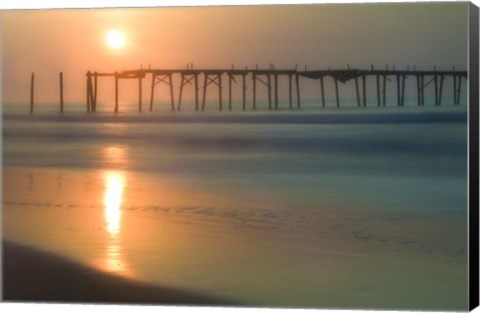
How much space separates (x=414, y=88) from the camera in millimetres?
7512

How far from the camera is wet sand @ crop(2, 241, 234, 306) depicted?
25.4 ft

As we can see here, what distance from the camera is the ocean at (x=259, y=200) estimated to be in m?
7.43

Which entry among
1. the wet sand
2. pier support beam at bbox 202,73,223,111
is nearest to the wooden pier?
pier support beam at bbox 202,73,223,111

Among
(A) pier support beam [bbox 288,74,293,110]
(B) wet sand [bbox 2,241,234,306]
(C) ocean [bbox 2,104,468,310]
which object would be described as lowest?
(B) wet sand [bbox 2,241,234,306]

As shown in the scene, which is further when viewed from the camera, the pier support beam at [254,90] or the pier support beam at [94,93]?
the pier support beam at [94,93]

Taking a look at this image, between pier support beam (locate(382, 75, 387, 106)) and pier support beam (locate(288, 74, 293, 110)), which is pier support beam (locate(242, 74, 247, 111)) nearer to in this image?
pier support beam (locate(288, 74, 293, 110))

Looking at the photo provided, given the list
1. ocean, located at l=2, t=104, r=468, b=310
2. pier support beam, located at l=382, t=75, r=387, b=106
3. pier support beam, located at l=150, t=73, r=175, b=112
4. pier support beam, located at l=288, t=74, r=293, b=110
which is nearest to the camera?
ocean, located at l=2, t=104, r=468, b=310

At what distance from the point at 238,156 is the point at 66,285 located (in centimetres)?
133

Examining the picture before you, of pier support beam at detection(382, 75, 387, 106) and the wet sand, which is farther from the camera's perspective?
the wet sand

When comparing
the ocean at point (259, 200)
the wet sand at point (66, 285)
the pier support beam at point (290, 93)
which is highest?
the pier support beam at point (290, 93)

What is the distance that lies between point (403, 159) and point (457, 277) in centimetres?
75

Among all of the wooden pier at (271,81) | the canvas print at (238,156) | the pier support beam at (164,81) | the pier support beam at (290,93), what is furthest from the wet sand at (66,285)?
the pier support beam at (290,93)

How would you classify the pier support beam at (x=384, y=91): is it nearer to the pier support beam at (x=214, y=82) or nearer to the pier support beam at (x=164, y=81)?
the pier support beam at (x=214, y=82)

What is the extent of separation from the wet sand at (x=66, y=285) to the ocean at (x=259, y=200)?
6 centimetres
